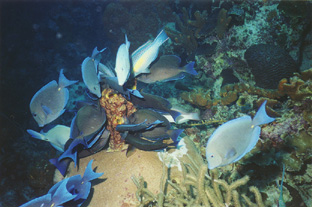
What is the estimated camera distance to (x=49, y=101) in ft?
7.98

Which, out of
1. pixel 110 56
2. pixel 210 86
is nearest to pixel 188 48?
pixel 210 86

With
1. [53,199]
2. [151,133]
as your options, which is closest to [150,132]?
[151,133]

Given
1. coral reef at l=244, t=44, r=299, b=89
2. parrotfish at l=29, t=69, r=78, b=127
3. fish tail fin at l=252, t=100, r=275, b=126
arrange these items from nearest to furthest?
fish tail fin at l=252, t=100, r=275, b=126 < parrotfish at l=29, t=69, r=78, b=127 < coral reef at l=244, t=44, r=299, b=89

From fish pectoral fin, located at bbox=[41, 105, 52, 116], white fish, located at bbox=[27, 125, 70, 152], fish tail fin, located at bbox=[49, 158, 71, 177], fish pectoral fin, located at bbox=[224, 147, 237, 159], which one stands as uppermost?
fish pectoral fin, located at bbox=[41, 105, 52, 116]

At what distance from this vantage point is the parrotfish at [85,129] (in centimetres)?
214

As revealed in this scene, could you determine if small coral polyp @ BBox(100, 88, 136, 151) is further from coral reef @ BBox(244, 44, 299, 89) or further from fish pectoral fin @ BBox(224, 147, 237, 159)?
coral reef @ BBox(244, 44, 299, 89)

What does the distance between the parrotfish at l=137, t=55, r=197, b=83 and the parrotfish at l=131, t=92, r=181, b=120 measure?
278 millimetres

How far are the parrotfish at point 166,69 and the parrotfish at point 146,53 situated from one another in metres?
0.30

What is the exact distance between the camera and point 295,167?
2484mm

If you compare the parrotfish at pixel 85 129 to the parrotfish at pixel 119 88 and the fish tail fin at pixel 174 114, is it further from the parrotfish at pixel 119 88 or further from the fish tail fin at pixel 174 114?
the fish tail fin at pixel 174 114

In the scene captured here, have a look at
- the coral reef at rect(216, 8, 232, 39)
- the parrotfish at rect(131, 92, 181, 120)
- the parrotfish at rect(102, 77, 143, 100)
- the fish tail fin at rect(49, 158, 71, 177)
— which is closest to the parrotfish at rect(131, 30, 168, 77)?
the parrotfish at rect(102, 77, 143, 100)

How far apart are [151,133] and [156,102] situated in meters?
0.43

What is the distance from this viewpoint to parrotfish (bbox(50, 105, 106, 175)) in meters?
2.14

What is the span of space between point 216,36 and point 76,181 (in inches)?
202
